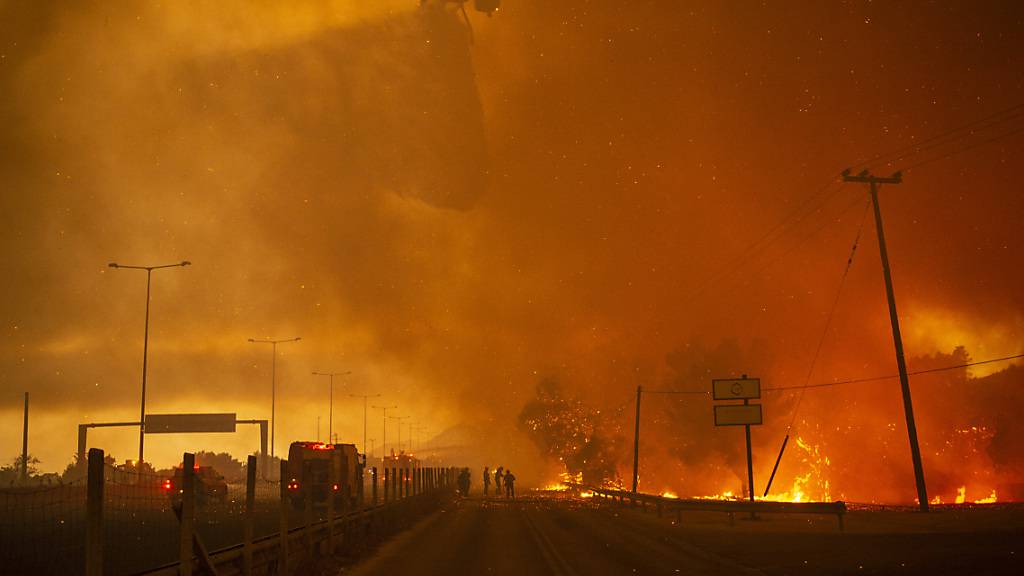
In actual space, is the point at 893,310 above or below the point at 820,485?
above

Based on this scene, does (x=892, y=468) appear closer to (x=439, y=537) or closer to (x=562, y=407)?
(x=562, y=407)

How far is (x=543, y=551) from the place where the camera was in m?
23.0

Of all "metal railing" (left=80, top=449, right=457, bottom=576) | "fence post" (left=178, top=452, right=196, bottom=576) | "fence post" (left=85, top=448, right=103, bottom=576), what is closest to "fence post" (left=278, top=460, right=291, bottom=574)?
"metal railing" (left=80, top=449, right=457, bottom=576)

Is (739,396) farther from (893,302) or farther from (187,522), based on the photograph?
(187,522)

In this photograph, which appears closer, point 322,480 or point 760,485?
point 322,480

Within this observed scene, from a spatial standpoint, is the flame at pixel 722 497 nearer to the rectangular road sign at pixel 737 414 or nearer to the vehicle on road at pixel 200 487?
the rectangular road sign at pixel 737 414

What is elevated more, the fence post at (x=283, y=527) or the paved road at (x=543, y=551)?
the fence post at (x=283, y=527)

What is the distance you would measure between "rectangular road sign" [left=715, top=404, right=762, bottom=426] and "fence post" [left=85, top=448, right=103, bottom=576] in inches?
1477

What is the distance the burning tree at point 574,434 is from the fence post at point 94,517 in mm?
109862

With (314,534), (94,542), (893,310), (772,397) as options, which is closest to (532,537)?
(314,534)

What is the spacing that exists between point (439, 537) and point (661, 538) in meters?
7.40

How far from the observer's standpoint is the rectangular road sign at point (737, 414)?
43594mm

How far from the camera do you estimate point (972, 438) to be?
101500 mm

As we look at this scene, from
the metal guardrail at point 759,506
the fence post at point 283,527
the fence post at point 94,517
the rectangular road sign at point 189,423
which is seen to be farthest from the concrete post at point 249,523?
the rectangular road sign at point 189,423
